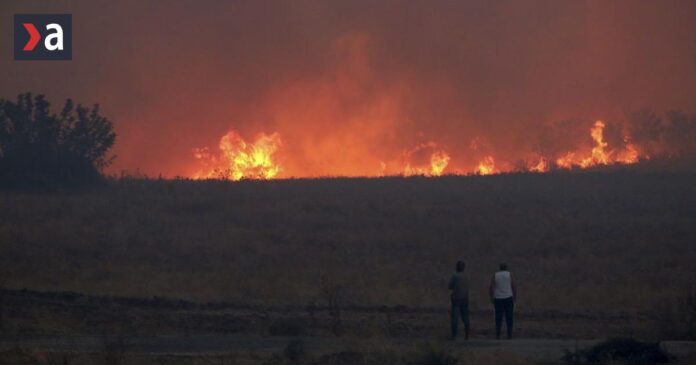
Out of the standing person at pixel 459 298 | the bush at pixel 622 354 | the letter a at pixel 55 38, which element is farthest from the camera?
the letter a at pixel 55 38

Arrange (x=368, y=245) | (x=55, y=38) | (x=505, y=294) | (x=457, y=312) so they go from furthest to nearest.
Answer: (x=55, y=38) → (x=368, y=245) → (x=505, y=294) → (x=457, y=312)

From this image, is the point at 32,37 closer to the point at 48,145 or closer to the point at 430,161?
the point at 48,145

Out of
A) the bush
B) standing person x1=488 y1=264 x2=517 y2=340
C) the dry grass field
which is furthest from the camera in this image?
the dry grass field

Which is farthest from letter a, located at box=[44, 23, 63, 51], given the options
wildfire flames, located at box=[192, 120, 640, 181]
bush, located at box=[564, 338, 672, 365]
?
bush, located at box=[564, 338, 672, 365]

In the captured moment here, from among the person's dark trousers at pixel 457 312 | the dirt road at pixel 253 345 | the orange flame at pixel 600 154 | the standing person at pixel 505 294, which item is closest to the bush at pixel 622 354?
the dirt road at pixel 253 345

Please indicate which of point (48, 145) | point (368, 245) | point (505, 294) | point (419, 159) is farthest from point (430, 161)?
point (505, 294)

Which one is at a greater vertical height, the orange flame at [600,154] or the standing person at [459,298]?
the orange flame at [600,154]

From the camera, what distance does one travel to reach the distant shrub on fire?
52562 mm

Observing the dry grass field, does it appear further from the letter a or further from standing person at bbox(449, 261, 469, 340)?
the letter a

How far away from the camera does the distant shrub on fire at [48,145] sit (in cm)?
5256

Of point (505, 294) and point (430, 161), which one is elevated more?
point (430, 161)

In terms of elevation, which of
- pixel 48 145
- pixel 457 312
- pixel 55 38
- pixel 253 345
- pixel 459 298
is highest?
pixel 55 38

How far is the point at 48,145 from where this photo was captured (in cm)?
5478

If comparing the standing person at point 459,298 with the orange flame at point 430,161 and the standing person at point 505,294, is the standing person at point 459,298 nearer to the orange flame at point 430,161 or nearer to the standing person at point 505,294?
the standing person at point 505,294
